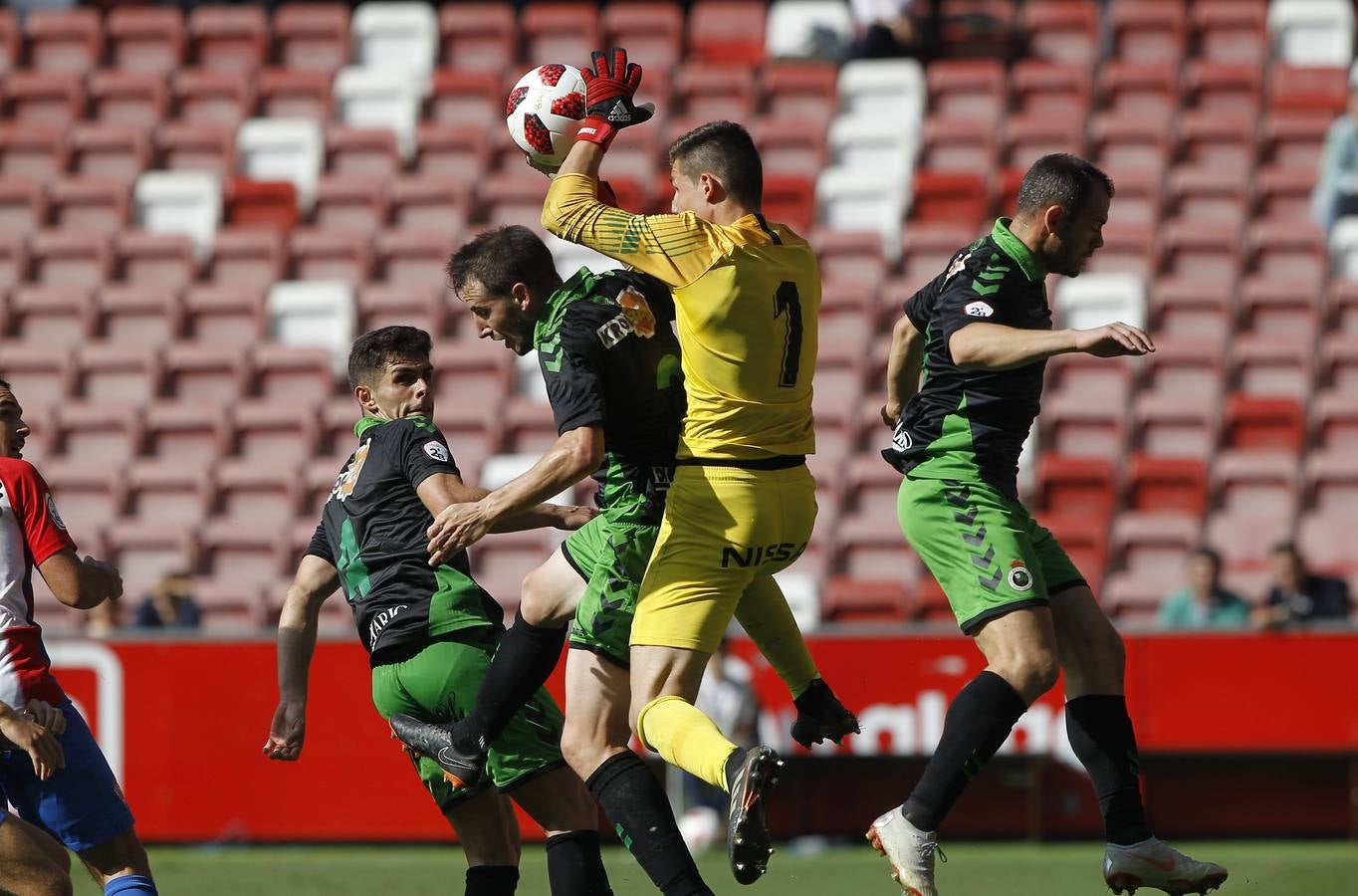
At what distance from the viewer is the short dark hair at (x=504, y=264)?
Result: 5871 millimetres

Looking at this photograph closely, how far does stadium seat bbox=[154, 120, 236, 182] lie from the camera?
16.4 m

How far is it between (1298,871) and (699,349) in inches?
207

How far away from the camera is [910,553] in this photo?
42.4 feet

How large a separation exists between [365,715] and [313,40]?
334 inches

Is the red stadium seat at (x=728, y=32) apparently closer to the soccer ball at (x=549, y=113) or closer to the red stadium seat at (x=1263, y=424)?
the red stadium seat at (x=1263, y=424)

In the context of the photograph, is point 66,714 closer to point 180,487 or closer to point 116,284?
point 180,487

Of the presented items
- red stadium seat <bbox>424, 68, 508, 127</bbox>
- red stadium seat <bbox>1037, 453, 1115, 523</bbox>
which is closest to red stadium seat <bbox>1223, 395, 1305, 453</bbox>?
red stadium seat <bbox>1037, 453, 1115, 523</bbox>

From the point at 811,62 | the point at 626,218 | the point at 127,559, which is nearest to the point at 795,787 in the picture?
the point at 127,559

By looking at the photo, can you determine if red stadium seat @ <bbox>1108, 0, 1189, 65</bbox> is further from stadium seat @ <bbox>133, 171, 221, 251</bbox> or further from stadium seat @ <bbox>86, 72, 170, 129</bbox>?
stadium seat @ <bbox>86, 72, 170, 129</bbox>

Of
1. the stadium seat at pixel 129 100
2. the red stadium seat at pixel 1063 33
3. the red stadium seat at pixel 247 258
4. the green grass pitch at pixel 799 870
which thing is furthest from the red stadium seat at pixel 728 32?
the green grass pitch at pixel 799 870

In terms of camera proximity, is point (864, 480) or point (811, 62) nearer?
point (864, 480)

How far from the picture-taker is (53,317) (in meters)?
15.4

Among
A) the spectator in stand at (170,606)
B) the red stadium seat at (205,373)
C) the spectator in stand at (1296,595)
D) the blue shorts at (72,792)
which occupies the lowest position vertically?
the spectator in stand at (170,606)

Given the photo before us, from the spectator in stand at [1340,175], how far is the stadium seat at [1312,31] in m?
1.57
